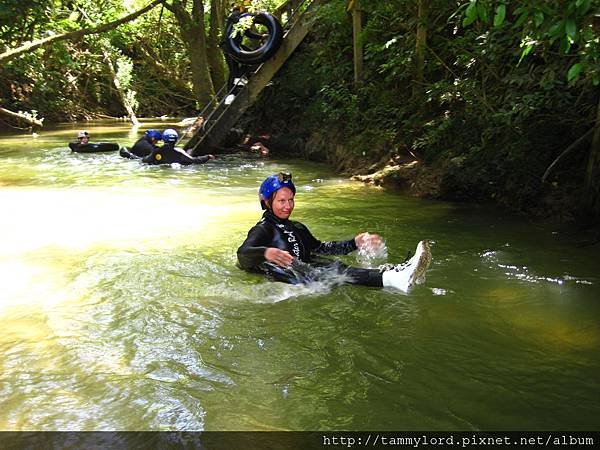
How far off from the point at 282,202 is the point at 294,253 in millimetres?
483

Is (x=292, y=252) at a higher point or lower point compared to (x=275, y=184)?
lower

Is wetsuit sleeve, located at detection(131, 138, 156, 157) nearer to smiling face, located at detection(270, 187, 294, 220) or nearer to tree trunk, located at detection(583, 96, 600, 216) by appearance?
smiling face, located at detection(270, 187, 294, 220)

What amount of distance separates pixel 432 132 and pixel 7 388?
23.9ft

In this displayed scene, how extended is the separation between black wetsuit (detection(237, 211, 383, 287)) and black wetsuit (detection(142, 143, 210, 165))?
8.15 m

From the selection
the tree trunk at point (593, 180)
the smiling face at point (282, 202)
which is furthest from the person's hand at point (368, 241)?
the tree trunk at point (593, 180)

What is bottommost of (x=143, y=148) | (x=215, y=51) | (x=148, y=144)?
(x=143, y=148)

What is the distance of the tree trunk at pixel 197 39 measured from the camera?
1725 centimetres

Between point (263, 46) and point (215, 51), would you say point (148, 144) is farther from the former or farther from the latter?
point (215, 51)

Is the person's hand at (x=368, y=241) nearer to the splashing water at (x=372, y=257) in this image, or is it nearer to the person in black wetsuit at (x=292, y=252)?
the person in black wetsuit at (x=292, y=252)

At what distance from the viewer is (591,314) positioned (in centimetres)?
407

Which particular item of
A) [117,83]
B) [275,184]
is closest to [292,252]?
[275,184]

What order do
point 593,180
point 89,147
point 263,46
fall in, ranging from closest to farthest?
point 593,180
point 263,46
point 89,147

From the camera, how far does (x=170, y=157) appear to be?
12.9m

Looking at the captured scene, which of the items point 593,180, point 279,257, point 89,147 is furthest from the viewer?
point 89,147
